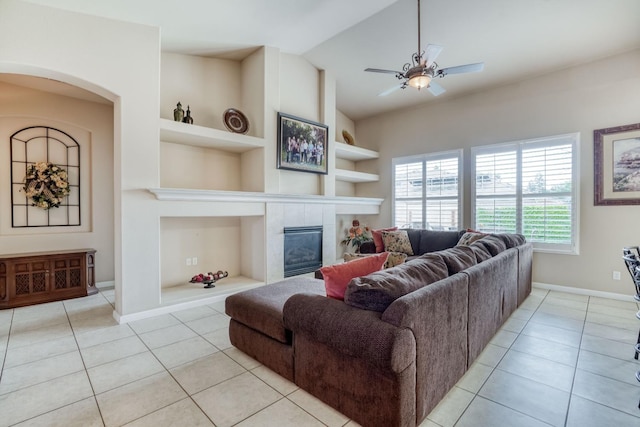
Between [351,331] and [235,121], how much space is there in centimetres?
382

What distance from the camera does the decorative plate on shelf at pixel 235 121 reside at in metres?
4.36

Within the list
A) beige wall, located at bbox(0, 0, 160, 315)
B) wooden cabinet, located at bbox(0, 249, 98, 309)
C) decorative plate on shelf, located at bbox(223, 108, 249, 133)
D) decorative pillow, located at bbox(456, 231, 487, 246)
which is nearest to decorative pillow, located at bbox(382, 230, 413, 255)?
decorative pillow, located at bbox(456, 231, 487, 246)

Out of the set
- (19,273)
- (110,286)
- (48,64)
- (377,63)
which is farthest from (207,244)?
(377,63)

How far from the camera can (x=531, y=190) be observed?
4.62m

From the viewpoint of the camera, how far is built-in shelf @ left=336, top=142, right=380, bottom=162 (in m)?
5.89

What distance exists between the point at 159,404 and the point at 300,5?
13.8 feet

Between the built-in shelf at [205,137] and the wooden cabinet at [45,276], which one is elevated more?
the built-in shelf at [205,137]

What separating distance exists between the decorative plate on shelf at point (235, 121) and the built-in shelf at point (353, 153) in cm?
195

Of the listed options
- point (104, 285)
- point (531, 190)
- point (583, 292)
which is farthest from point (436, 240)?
point (104, 285)

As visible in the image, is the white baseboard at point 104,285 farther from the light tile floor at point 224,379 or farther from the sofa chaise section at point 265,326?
the sofa chaise section at point 265,326

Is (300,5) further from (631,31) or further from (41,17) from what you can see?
(631,31)

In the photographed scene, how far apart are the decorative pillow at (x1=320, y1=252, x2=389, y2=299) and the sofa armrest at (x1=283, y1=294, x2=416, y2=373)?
85 mm

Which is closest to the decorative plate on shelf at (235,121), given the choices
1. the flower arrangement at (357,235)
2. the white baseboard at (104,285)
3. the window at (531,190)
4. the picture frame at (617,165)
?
the flower arrangement at (357,235)

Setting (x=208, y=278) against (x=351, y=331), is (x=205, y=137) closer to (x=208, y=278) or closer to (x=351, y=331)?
(x=208, y=278)
